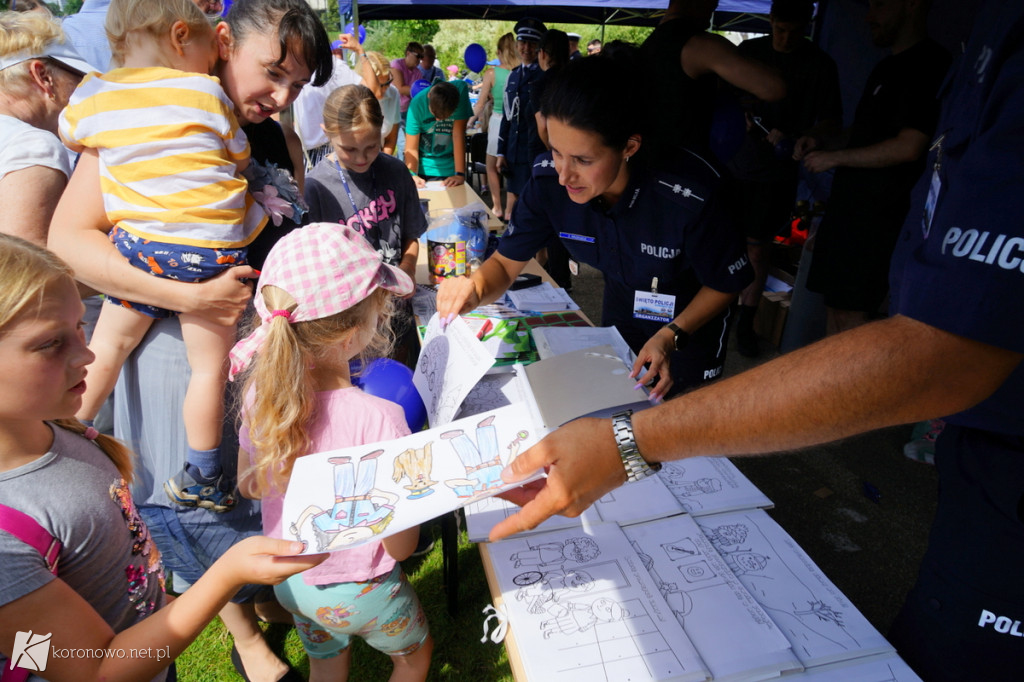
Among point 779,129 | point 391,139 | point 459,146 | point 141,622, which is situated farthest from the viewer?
point 391,139

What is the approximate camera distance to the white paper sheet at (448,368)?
155cm

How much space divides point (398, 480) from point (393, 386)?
2.68ft

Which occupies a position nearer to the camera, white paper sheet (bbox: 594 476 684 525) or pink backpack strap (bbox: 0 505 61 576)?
pink backpack strap (bbox: 0 505 61 576)

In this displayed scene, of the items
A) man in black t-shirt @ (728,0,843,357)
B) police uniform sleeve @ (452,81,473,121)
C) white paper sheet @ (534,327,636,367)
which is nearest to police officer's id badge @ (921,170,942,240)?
white paper sheet @ (534,327,636,367)

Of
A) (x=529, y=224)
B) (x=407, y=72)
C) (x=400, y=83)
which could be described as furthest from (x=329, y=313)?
(x=407, y=72)

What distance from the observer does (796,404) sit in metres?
0.89

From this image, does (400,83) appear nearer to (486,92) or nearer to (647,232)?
(486,92)

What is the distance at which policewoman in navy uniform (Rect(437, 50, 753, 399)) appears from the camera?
1735 mm

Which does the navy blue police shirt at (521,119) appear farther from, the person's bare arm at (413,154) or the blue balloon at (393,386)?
the blue balloon at (393,386)

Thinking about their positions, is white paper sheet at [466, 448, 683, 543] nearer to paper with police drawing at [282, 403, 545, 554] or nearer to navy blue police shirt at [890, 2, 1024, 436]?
paper with police drawing at [282, 403, 545, 554]

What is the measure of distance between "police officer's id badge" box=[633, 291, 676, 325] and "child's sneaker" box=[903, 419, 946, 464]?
2.09 meters

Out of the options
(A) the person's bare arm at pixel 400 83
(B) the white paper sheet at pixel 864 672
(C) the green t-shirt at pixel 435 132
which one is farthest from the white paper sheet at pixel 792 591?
(A) the person's bare arm at pixel 400 83

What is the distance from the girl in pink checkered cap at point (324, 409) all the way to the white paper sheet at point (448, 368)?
22cm

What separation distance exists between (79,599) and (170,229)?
0.97 meters
